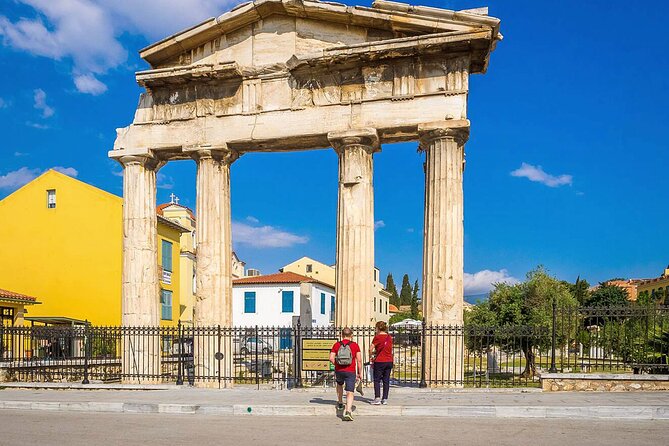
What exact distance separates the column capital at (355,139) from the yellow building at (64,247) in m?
17.0

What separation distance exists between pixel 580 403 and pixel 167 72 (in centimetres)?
1410

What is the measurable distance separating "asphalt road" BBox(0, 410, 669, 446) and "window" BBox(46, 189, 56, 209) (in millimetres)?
21951

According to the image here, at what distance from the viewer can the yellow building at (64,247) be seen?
100ft

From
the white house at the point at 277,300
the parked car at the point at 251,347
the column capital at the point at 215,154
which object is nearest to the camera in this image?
the parked car at the point at 251,347

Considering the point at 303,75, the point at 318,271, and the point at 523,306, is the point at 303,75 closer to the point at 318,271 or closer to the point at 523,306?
the point at 523,306

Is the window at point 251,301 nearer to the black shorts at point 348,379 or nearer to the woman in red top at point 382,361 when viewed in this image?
the woman in red top at point 382,361

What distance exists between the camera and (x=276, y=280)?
49.4 m

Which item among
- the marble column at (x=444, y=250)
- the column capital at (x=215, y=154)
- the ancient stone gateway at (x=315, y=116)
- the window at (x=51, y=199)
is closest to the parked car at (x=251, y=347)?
the ancient stone gateway at (x=315, y=116)

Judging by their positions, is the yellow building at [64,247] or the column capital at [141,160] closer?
the column capital at [141,160]

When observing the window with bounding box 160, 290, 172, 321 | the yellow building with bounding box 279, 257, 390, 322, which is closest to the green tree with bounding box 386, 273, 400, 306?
the yellow building with bounding box 279, 257, 390, 322

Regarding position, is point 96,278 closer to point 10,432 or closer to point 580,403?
point 10,432

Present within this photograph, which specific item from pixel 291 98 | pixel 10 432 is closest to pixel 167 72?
pixel 291 98

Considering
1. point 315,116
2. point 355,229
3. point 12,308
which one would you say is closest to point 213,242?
point 355,229

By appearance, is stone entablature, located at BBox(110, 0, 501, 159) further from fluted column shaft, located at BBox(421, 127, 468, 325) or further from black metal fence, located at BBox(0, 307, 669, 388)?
black metal fence, located at BBox(0, 307, 669, 388)
